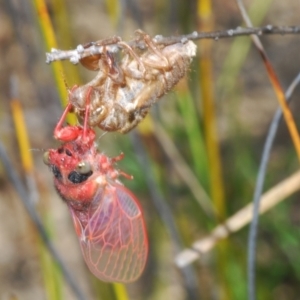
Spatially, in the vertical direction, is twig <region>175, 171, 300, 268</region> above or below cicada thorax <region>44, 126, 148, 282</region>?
below

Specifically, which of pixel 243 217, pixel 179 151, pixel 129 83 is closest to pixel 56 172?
pixel 129 83

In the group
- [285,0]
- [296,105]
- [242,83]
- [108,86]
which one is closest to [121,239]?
[108,86]

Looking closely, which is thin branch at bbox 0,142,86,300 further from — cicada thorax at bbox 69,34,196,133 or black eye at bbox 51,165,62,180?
cicada thorax at bbox 69,34,196,133

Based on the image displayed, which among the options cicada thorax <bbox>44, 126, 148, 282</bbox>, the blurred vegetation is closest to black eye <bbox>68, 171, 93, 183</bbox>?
cicada thorax <bbox>44, 126, 148, 282</bbox>

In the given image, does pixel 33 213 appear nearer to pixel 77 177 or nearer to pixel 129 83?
pixel 77 177

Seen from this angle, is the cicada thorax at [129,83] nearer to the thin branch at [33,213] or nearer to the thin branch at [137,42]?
the thin branch at [137,42]

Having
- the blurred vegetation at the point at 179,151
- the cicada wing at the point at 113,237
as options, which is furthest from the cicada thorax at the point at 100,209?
the blurred vegetation at the point at 179,151
